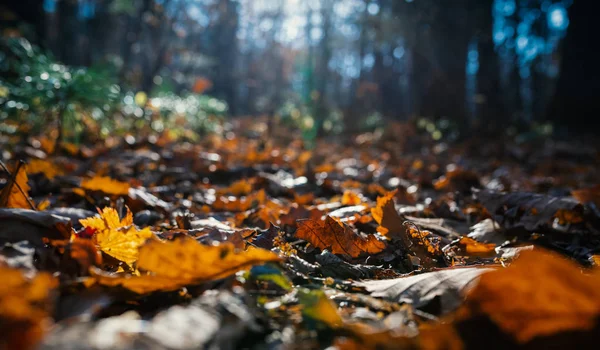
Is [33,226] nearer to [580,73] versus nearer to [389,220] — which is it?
[389,220]

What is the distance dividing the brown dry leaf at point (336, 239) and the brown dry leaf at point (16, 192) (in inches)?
34.7

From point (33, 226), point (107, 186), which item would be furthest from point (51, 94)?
point (33, 226)

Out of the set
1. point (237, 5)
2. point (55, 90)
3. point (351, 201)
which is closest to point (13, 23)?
point (55, 90)

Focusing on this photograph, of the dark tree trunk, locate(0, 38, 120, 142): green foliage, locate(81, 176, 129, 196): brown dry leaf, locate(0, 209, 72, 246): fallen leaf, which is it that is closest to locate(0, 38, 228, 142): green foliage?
locate(0, 38, 120, 142): green foliage

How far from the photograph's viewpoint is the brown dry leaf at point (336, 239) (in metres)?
1.48

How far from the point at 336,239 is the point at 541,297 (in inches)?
33.2

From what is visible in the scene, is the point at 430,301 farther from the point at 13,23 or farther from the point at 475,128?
the point at 475,128

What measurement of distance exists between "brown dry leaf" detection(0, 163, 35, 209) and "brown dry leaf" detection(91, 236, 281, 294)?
0.67m

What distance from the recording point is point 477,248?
163 centimetres

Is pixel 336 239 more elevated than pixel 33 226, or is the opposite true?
pixel 33 226

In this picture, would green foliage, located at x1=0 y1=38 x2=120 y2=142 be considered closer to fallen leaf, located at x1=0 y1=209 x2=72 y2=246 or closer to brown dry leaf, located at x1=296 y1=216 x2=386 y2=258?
fallen leaf, located at x1=0 y1=209 x2=72 y2=246

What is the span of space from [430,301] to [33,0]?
23.7ft

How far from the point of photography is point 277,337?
85 cm

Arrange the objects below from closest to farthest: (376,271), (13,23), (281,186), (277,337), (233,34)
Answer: (277,337) → (376,271) → (281,186) → (13,23) → (233,34)
